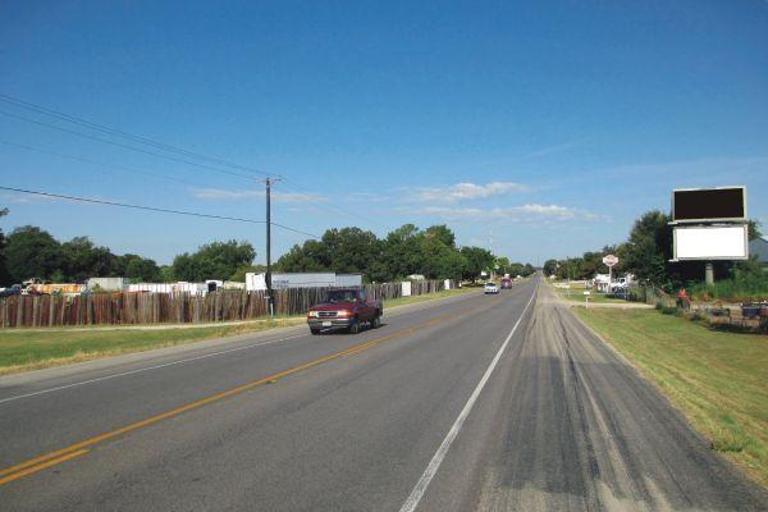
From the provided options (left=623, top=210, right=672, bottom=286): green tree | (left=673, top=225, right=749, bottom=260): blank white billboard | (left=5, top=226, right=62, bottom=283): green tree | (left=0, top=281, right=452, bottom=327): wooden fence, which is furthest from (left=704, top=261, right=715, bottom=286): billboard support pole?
(left=5, top=226, right=62, bottom=283): green tree

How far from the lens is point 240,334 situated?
28750mm

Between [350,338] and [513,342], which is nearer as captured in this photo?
[513,342]

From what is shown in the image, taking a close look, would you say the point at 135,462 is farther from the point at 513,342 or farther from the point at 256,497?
the point at 513,342

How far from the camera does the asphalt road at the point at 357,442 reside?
5.77 m

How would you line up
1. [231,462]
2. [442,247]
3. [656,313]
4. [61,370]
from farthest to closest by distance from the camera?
[442,247], [656,313], [61,370], [231,462]

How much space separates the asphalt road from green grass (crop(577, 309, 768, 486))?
0.37 m

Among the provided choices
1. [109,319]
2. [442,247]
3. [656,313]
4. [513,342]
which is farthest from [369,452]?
[442,247]

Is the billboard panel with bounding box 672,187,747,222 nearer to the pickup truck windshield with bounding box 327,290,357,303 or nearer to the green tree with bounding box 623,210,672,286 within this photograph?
the green tree with bounding box 623,210,672,286

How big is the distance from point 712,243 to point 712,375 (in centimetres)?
3883

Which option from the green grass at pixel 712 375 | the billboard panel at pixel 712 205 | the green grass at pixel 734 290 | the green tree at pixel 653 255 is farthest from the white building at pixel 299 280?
the green grass at pixel 712 375

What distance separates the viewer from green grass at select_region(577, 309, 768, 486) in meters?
7.90

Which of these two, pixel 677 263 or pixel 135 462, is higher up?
pixel 677 263

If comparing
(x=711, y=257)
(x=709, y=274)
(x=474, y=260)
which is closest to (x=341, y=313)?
(x=709, y=274)

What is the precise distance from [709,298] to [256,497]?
4571cm
